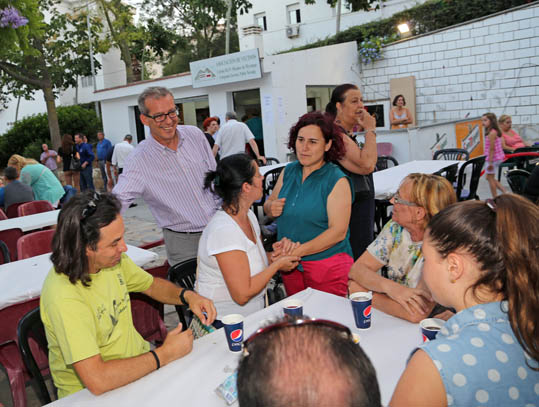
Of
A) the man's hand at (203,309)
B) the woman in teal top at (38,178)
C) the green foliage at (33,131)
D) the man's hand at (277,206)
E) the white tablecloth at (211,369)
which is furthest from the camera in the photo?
the green foliage at (33,131)

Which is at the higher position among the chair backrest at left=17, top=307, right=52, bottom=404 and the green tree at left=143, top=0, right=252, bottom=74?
the green tree at left=143, top=0, right=252, bottom=74

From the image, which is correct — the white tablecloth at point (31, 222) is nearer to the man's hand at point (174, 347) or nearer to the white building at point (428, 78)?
the man's hand at point (174, 347)

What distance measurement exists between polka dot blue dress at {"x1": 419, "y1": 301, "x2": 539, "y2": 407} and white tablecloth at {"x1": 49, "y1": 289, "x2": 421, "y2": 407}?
0.42 metres

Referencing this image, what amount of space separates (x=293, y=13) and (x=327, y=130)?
24589 millimetres

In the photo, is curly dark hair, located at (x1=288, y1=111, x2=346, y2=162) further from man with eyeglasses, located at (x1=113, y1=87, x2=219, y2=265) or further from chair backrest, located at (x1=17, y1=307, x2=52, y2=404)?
chair backrest, located at (x1=17, y1=307, x2=52, y2=404)

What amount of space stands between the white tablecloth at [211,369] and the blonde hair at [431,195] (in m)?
0.58

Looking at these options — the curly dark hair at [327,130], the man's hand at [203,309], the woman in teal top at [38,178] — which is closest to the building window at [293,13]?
the woman in teal top at [38,178]

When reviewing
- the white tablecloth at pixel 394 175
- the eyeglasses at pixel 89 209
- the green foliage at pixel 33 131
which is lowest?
the white tablecloth at pixel 394 175

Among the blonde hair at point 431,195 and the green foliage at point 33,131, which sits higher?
the green foliage at point 33,131

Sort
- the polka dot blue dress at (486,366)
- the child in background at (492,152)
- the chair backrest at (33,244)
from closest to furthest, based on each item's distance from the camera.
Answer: the polka dot blue dress at (486,366), the chair backrest at (33,244), the child in background at (492,152)

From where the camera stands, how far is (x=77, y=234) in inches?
68.5

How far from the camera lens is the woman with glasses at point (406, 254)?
80.0 inches

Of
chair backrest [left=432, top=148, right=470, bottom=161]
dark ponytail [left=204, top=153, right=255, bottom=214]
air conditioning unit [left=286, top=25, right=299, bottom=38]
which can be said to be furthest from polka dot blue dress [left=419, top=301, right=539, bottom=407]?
air conditioning unit [left=286, top=25, right=299, bottom=38]

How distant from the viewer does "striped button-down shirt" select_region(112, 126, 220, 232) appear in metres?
3.14
